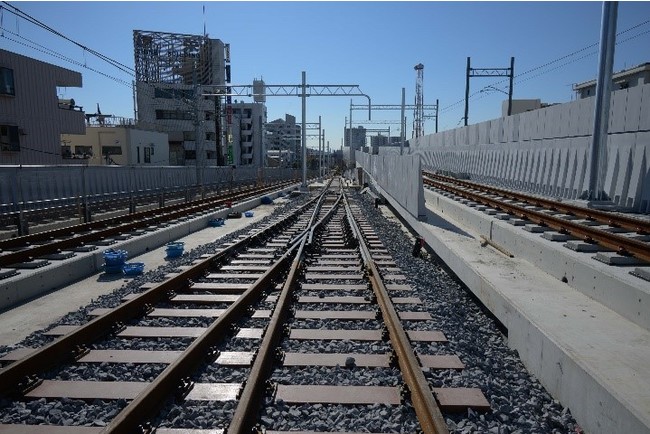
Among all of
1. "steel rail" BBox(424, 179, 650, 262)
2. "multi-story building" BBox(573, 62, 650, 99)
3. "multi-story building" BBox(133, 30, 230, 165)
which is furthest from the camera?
"multi-story building" BBox(133, 30, 230, 165)

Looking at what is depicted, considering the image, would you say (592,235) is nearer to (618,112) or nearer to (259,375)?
(259,375)

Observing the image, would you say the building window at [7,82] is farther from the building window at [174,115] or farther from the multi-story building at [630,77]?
the multi-story building at [630,77]

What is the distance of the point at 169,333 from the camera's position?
17.6 ft

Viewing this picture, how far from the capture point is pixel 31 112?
96.9 ft

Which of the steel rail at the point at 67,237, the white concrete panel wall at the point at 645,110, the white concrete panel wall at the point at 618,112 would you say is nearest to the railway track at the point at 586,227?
the white concrete panel wall at the point at 645,110

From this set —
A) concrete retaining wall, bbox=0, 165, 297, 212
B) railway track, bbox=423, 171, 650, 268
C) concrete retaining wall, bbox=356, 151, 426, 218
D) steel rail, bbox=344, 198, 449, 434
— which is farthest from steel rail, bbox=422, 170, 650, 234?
concrete retaining wall, bbox=0, 165, 297, 212

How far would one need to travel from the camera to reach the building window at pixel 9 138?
2720 cm

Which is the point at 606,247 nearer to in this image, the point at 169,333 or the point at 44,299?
the point at 169,333

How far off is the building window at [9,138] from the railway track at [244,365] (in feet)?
88.0

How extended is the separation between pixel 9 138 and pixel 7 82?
3.48 metres

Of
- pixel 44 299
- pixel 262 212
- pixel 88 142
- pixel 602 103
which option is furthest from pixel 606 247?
pixel 88 142

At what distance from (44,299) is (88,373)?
11.5ft

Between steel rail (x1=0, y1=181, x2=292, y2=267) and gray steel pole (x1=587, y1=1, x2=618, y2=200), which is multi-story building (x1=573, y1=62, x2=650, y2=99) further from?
steel rail (x1=0, y1=181, x2=292, y2=267)

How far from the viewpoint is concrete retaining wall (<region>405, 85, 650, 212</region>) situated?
495 inches
